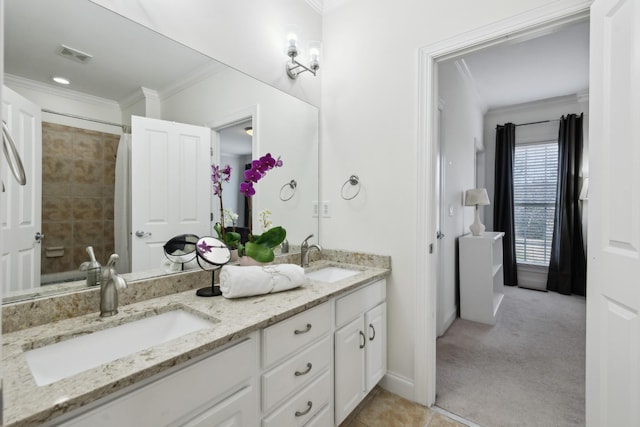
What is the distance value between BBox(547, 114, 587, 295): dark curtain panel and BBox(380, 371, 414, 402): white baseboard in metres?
3.52

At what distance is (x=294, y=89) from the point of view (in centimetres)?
208

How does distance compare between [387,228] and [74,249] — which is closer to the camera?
[74,249]

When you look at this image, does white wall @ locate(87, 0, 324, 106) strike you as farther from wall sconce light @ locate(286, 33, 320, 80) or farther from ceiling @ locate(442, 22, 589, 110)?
ceiling @ locate(442, 22, 589, 110)

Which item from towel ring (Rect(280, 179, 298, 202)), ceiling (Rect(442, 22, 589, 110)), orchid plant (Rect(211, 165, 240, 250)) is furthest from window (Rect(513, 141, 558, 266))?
orchid plant (Rect(211, 165, 240, 250))

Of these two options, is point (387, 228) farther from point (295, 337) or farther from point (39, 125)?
point (39, 125)

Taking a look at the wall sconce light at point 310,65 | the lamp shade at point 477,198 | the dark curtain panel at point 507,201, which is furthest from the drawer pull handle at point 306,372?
the dark curtain panel at point 507,201

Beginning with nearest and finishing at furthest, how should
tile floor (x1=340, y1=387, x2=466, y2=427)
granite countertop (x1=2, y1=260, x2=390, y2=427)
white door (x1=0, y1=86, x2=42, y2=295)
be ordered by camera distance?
granite countertop (x1=2, y1=260, x2=390, y2=427)
white door (x1=0, y1=86, x2=42, y2=295)
tile floor (x1=340, y1=387, x2=466, y2=427)

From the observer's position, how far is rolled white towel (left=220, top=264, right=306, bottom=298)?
1320 millimetres

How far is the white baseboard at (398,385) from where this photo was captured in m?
1.88

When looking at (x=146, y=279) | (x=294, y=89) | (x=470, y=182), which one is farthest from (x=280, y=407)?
(x=470, y=182)

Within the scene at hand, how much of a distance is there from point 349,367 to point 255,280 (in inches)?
28.1

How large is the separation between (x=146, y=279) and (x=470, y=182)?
389 centimetres

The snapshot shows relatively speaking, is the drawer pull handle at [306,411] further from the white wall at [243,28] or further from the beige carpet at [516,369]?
the white wall at [243,28]

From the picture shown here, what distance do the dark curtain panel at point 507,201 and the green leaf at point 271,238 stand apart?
4232 millimetres
